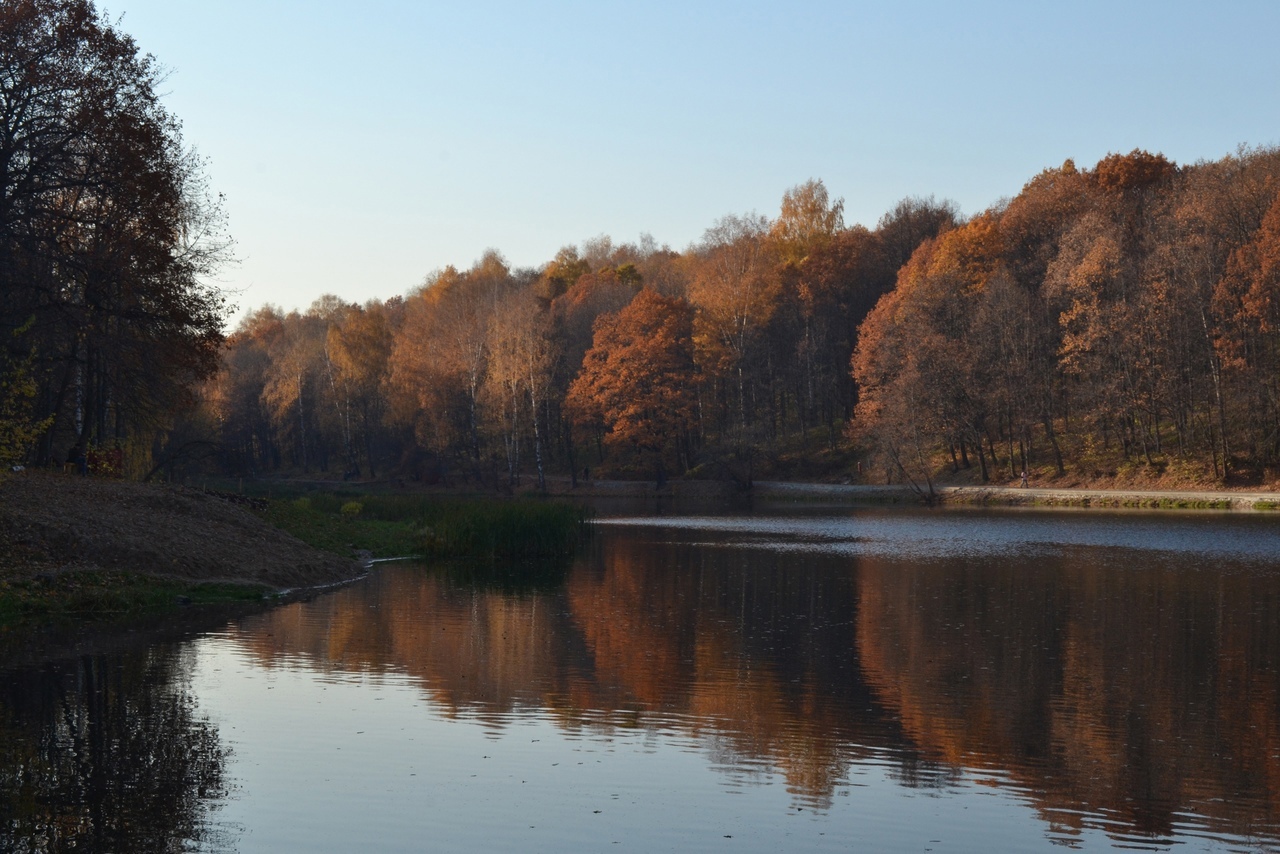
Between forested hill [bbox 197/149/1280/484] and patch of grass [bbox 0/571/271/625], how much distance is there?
4219cm

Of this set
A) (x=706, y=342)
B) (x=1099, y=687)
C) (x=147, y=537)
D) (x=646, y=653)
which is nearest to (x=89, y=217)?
(x=147, y=537)

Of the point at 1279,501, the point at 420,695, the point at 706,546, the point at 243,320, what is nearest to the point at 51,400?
the point at 706,546

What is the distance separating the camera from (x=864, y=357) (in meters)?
67.1

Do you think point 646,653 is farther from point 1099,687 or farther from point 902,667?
point 1099,687

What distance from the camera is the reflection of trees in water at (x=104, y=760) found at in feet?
27.8

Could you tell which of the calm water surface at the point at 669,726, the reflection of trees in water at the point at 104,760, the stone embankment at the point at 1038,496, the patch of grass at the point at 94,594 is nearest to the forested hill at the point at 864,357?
the stone embankment at the point at 1038,496

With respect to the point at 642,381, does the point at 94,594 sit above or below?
below

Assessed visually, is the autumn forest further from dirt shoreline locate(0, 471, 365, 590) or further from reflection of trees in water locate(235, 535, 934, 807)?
reflection of trees in water locate(235, 535, 934, 807)

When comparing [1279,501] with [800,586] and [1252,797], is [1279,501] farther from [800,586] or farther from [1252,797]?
[1252,797]

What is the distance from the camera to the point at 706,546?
37.6 metres

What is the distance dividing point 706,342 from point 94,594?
2232 inches

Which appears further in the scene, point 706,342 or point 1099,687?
point 706,342

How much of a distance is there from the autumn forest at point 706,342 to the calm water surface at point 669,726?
26.4ft

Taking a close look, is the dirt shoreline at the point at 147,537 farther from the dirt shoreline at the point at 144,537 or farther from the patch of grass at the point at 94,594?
the patch of grass at the point at 94,594
